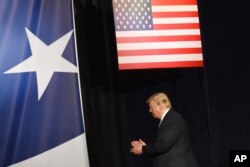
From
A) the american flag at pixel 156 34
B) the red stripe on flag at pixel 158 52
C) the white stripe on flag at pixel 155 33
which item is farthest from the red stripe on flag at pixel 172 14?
the red stripe on flag at pixel 158 52

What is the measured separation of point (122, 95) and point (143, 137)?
38 centimetres

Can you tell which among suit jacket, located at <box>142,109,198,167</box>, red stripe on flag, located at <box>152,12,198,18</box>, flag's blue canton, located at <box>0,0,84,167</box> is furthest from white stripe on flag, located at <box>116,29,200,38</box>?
suit jacket, located at <box>142,109,198,167</box>

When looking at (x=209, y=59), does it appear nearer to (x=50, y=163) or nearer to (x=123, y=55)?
(x=123, y=55)

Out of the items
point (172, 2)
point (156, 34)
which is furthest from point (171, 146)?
point (172, 2)

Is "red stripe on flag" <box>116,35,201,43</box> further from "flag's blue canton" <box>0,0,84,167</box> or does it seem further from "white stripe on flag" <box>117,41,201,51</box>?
"flag's blue canton" <box>0,0,84,167</box>

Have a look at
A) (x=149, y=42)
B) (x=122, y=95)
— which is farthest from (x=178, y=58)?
(x=122, y=95)

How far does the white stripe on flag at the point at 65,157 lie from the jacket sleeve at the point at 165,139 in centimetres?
45

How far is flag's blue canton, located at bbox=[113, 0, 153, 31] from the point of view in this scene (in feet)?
11.9

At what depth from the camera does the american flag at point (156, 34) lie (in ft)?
11.9

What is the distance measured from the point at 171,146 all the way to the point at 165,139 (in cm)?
7

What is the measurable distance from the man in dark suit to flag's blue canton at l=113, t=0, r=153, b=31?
2.18ft

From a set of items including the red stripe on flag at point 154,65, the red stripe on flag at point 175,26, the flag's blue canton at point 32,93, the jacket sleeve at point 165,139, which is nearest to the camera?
the jacket sleeve at point 165,139

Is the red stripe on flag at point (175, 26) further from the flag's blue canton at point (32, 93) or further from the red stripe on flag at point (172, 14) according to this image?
the flag's blue canton at point (32, 93)

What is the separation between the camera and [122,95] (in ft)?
12.8
